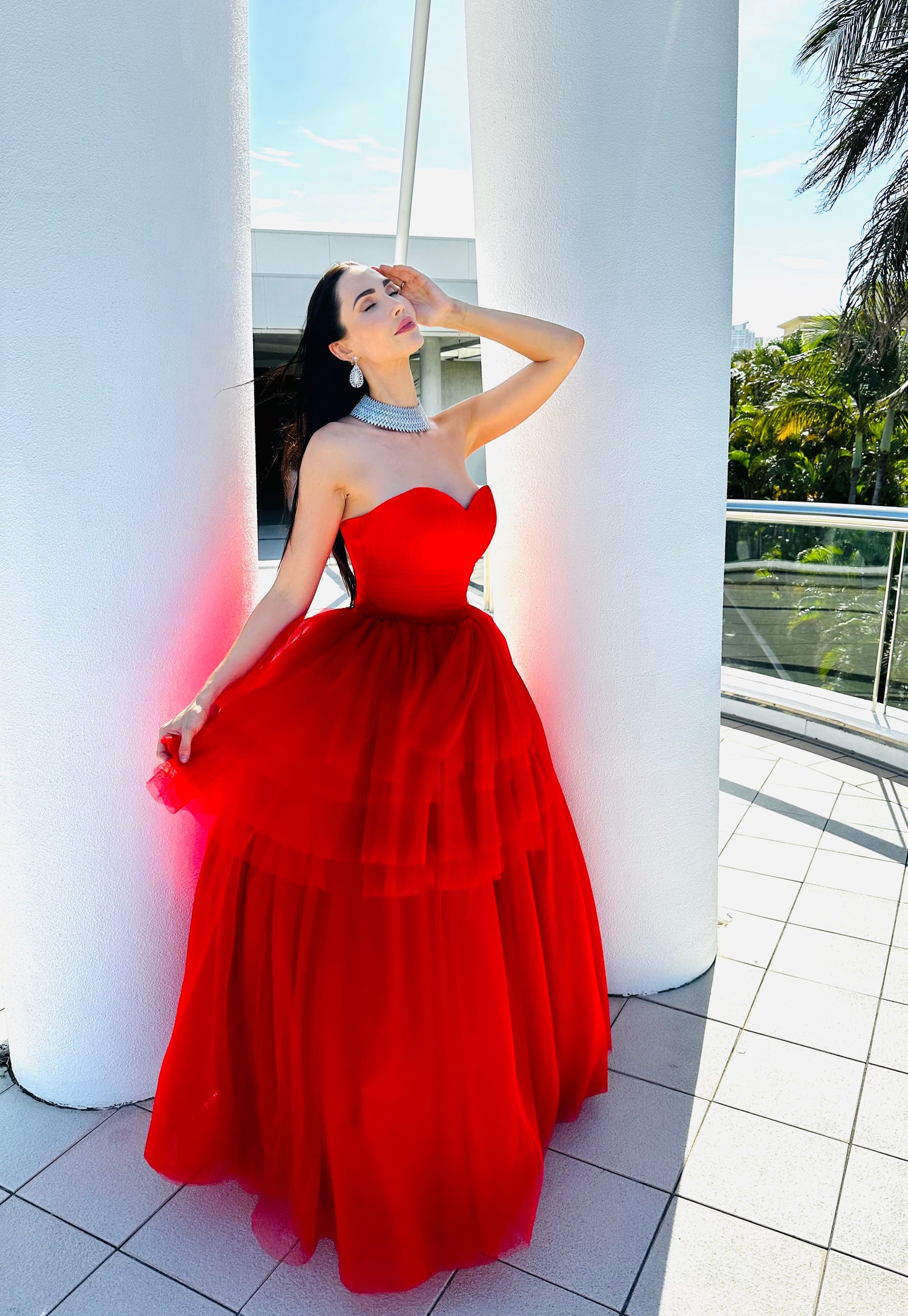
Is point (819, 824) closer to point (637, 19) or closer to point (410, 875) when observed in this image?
→ point (410, 875)

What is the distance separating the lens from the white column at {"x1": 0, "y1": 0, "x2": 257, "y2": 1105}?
1728mm

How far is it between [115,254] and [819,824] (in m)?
2.84

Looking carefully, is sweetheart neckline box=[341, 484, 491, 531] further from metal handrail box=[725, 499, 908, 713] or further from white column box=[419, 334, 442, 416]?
white column box=[419, 334, 442, 416]

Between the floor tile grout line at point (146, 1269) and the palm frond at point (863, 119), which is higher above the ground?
the palm frond at point (863, 119)

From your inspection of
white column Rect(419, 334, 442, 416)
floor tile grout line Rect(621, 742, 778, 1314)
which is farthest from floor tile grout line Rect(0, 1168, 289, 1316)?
white column Rect(419, 334, 442, 416)

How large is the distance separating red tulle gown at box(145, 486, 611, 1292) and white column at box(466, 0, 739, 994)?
0.42 metres

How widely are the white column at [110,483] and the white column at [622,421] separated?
2.05 feet

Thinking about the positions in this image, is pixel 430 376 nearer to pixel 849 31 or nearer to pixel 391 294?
pixel 849 31

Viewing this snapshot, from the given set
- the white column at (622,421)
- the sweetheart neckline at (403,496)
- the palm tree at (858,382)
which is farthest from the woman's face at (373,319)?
the palm tree at (858,382)

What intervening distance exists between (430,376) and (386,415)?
42.1 ft

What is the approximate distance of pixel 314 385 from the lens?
6.39 feet

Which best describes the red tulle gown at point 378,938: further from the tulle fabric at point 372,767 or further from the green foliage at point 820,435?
the green foliage at point 820,435

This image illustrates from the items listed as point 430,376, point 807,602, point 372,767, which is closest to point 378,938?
point 372,767

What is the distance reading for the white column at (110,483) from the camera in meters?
1.73
